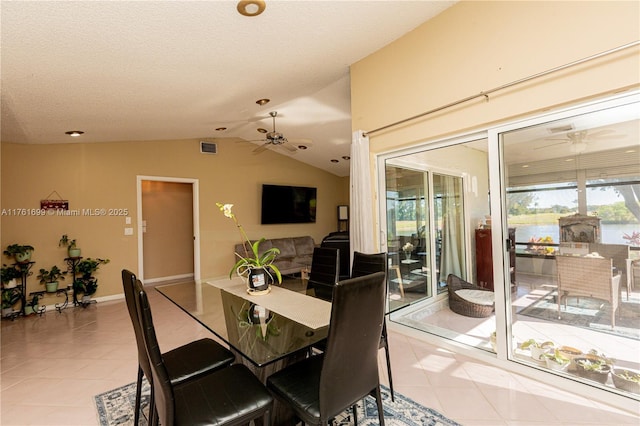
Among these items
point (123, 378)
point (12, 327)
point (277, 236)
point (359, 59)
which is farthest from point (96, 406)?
point (277, 236)

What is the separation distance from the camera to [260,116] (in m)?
4.79

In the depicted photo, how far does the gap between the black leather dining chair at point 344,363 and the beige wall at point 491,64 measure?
1.82 metres

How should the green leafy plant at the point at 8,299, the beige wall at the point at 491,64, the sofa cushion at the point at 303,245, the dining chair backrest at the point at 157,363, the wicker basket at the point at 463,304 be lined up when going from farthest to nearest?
1. the sofa cushion at the point at 303,245
2. the green leafy plant at the point at 8,299
3. the wicker basket at the point at 463,304
4. the beige wall at the point at 491,64
5. the dining chair backrest at the point at 157,363

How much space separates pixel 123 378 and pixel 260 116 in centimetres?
383

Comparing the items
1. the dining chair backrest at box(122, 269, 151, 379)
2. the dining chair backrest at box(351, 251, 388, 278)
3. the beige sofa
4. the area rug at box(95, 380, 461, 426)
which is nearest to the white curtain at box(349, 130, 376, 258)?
the dining chair backrest at box(351, 251, 388, 278)

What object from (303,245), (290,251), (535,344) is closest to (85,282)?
(290,251)

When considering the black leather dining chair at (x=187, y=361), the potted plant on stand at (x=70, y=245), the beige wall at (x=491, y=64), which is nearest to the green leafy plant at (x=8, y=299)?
the potted plant on stand at (x=70, y=245)

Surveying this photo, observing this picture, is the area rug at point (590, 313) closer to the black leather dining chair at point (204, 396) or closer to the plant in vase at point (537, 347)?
the plant in vase at point (537, 347)

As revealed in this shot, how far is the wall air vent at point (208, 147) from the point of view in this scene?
5.77m

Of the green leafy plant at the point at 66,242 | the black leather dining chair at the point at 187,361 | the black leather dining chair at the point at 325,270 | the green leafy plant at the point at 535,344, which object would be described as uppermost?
the green leafy plant at the point at 66,242

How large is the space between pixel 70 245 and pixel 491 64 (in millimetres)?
5759

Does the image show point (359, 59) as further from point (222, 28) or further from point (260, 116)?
point (260, 116)

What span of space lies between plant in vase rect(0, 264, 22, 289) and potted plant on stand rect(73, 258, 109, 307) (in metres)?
0.64

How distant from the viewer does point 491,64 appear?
7.48ft
